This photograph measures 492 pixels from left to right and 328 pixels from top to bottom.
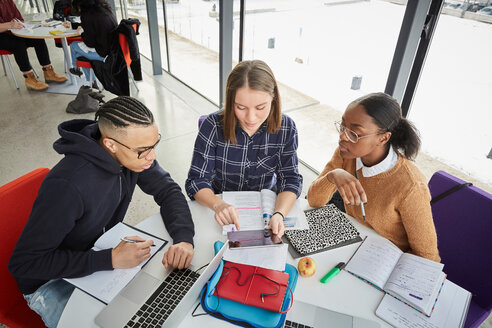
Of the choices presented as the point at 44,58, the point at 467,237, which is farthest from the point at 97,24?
the point at 467,237

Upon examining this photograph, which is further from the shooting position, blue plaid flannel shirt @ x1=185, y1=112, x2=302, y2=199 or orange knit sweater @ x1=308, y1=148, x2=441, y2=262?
blue plaid flannel shirt @ x1=185, y1=112, x2=302, y2=199

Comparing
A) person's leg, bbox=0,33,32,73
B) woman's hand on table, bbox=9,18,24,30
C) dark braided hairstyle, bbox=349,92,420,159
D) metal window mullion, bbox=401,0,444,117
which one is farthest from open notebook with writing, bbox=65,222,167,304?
person's leg, bbox=0,33,32,73

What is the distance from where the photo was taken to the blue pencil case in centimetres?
95

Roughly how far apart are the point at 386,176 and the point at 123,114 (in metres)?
1.14

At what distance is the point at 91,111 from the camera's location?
3.99 metres

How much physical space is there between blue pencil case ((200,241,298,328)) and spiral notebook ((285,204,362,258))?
0.24 meters

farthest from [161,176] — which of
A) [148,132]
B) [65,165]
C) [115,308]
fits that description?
[115,308]

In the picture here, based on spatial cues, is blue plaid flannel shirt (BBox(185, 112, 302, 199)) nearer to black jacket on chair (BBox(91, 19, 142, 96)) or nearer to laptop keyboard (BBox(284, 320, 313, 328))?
laptop keyboard (BBox(284, 320, 313, 328))

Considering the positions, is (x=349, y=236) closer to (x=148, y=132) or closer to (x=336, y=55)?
(x=148, y=132)

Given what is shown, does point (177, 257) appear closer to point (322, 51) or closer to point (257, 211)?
point (257, 211)

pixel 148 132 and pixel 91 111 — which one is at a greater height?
pixel 148 132

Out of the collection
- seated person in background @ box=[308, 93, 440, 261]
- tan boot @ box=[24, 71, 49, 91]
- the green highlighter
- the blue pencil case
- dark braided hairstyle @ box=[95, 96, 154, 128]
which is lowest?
tan boot @ box=[24, 71, 49, 91]

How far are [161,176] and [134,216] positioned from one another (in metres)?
1.15

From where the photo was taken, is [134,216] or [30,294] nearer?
[30,294]
